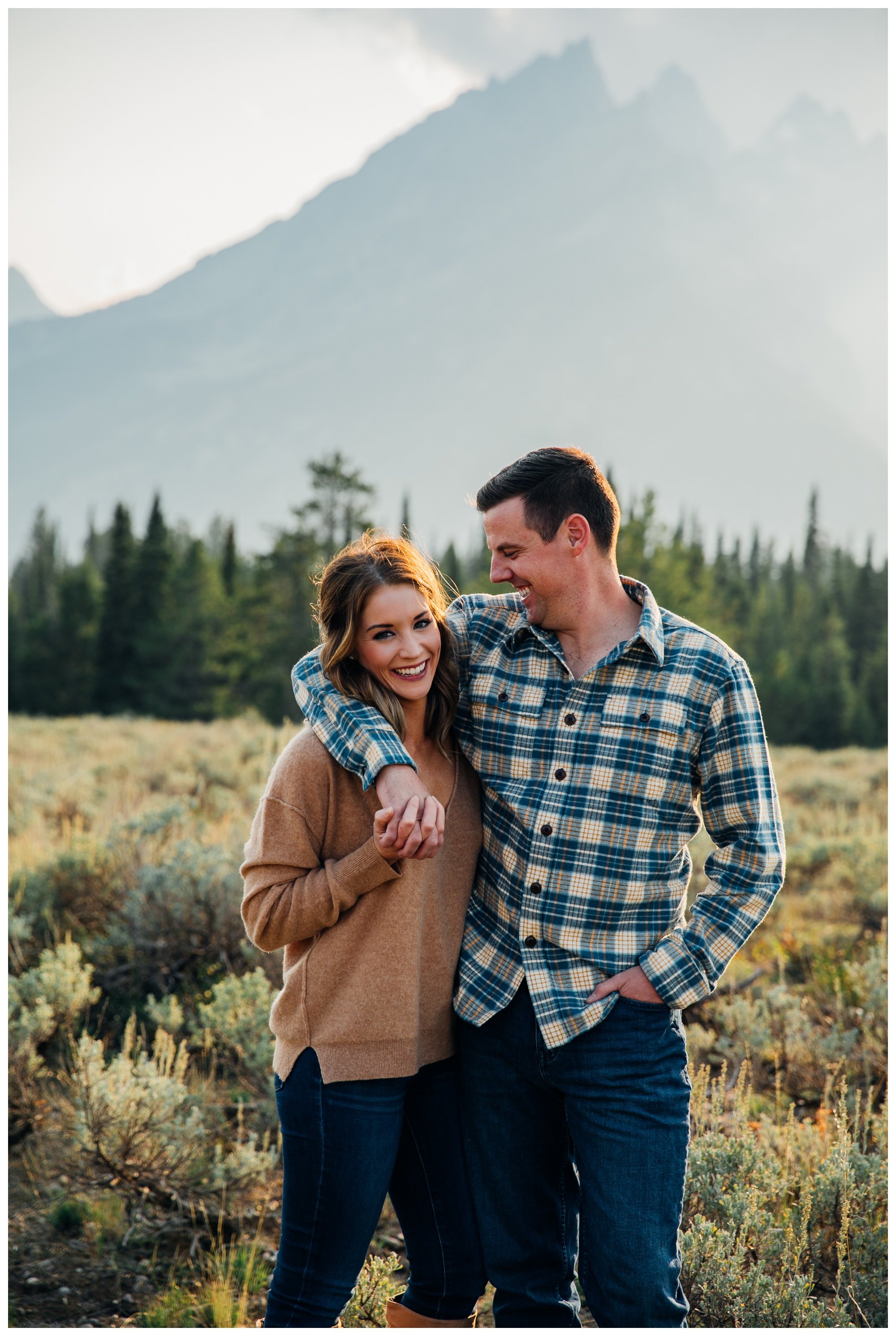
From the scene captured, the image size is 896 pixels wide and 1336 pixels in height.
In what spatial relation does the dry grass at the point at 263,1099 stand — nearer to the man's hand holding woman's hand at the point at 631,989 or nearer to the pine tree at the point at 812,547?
the man's hand holding woman's hand at the point at 631,989

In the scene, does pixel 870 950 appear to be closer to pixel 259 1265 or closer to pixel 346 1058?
pixel 259 1265

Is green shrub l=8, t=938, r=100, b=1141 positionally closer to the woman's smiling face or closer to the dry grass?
the dry grass

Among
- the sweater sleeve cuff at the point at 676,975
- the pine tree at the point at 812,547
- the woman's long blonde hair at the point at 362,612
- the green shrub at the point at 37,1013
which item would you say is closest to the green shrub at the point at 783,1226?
the sweater sleeve cuff at the point at 676,975

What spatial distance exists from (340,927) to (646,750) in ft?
2.90

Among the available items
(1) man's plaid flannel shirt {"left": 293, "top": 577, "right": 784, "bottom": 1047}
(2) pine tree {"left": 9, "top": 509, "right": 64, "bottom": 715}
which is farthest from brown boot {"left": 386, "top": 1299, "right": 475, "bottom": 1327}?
(2) pine tree {"left": 9, "top": 509, "right": 64, "bottom": 715}

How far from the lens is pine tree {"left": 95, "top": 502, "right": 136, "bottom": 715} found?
3469 centimetres

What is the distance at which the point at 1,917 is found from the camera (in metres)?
2.68

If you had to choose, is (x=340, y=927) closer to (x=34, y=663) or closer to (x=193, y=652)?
(x=193, y=652)

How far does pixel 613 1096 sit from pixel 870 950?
4.02 metres

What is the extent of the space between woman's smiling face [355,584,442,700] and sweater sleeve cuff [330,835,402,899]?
1.41ft

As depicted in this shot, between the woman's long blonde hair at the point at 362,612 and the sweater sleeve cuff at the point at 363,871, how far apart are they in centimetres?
36

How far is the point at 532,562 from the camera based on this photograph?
8.47 feet

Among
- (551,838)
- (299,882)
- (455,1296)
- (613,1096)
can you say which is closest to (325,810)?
(299,882)

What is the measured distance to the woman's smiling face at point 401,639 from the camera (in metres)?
2.43
